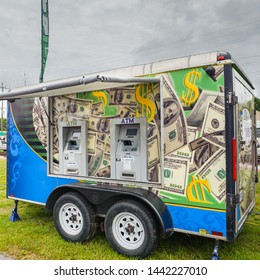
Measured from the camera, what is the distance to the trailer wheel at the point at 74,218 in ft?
13.5

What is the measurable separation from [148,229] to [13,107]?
11.7 feet

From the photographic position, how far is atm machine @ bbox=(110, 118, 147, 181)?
12.9 feet

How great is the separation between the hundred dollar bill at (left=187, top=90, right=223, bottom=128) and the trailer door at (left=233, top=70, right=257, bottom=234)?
0.30 metres

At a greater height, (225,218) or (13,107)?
(13,107)

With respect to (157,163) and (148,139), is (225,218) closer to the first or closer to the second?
(157,163)

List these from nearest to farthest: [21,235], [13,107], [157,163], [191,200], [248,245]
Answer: [191,200] → [157,163] → [248,245] → [21,235] → [13,107]

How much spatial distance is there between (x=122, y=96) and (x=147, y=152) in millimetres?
904

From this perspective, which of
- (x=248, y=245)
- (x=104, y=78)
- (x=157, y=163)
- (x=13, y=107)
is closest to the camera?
(x=104, y=78)

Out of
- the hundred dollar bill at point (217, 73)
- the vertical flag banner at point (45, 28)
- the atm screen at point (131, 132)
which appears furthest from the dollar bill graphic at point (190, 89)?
the vertical flag banner at point (45, 28)

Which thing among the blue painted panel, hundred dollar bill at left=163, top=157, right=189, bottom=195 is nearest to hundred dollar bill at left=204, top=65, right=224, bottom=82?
hundred dollar bill at left=163, top=157, right=189, bottom=195

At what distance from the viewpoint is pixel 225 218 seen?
3.26 meters

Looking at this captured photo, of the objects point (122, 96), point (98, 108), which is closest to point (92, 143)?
point (98, 108)

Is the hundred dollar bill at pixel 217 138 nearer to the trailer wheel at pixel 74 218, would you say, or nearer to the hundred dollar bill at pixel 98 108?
the hundred dollar bill at pixel 98 108

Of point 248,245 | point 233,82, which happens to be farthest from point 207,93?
point 248,245
